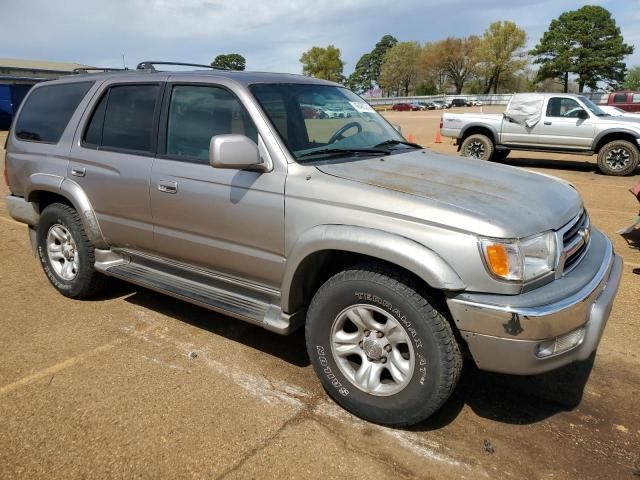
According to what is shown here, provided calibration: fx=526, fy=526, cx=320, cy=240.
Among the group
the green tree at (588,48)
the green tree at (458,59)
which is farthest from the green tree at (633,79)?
the green tree at (458,59)

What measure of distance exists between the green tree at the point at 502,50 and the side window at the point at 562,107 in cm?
7893

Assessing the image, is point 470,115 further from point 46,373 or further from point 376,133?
point 46,373

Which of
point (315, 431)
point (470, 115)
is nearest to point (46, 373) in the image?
point (315, 431)

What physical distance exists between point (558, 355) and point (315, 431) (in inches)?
50.9

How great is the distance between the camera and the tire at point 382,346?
2578 millimetres

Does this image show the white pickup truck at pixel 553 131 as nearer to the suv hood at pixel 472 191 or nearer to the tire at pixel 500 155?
the tire at pixel 500 155

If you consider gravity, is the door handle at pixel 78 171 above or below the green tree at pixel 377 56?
below

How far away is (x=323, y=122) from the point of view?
3.70 meters

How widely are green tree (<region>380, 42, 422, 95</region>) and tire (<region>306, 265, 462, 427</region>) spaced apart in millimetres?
103088

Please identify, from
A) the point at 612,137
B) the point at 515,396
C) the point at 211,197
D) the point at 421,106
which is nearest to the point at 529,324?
the point at 515,396

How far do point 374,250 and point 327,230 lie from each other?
12.5 inches

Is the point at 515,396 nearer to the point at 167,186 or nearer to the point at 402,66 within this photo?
the point at 167,186

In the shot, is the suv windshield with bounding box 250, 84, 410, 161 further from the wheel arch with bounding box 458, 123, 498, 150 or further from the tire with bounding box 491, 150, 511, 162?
the tire with bounding box 491, 150, 511, 162

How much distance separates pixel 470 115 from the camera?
13.2 metres
